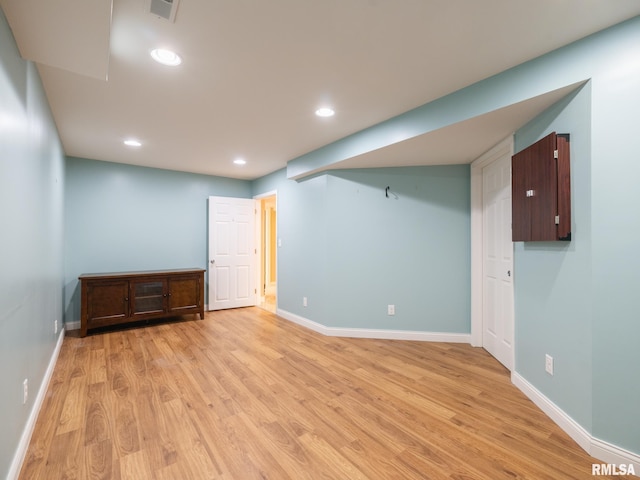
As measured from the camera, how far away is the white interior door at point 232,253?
5.04m

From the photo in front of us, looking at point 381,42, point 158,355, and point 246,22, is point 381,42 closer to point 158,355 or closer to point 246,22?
point 246,22

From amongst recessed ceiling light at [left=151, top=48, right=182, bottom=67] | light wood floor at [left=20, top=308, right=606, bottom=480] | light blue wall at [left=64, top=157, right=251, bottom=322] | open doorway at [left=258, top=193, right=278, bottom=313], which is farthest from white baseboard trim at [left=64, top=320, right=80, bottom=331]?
recessed ceiling light at [left=151, top=48, right=182, bottom=67]

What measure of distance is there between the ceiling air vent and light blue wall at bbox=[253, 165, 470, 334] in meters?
2.49

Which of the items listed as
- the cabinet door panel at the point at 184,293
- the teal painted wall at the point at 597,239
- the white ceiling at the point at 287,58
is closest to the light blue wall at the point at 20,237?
the white ceiling at the point at 287,58

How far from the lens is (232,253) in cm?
521

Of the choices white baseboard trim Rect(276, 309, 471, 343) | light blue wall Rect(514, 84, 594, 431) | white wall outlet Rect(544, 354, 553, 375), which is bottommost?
white baseboard trim Rect(276, 309, 471, 343)

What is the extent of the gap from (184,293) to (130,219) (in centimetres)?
144

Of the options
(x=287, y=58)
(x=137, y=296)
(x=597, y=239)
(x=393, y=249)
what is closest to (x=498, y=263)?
(x=393, y=249)

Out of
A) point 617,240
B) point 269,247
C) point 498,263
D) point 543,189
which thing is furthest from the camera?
point 269,247

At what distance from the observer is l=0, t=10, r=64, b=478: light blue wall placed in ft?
4.44

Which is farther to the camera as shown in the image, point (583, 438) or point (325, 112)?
point (325, 112)

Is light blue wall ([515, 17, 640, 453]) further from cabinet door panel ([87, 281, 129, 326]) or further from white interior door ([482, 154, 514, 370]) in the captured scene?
cabinet door panel ([87, 281, 129, 326])

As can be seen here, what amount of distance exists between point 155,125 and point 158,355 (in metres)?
2.44

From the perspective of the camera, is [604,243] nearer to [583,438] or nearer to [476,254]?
[583,438]
